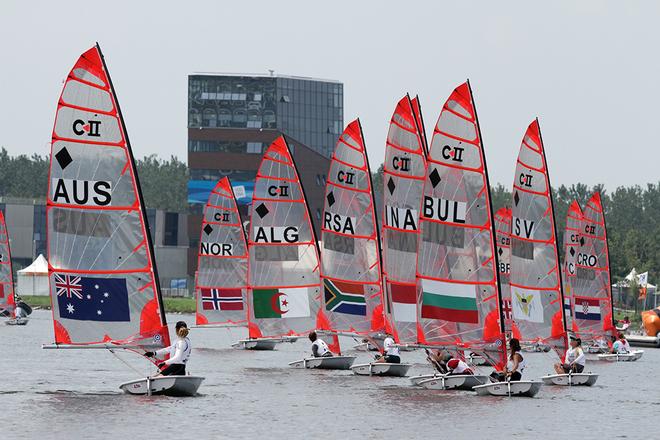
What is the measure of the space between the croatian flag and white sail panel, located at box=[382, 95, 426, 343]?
2213 cm

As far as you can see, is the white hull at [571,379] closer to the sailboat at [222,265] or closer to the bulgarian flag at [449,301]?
the bulgarian flag at [449,301]

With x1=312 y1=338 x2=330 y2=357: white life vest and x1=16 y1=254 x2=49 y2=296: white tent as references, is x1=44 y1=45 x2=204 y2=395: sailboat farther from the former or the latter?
x1=16 y1=254 x2=49 y2=296: white tent

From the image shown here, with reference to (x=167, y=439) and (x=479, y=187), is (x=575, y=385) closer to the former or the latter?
(x=479, y=187)

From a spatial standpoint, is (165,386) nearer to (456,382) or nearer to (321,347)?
(456,382)

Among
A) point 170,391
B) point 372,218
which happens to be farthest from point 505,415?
point 372,218

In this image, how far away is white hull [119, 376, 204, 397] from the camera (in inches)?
1505

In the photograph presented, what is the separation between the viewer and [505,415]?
37844 millimetres

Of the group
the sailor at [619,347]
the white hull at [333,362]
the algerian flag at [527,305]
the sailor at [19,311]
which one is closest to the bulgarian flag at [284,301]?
the white hull at [333,362]

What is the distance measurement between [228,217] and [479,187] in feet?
99.6

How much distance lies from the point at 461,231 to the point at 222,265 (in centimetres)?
2992

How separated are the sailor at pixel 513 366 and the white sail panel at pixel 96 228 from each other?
32.9 feet

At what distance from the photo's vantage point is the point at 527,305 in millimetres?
51406

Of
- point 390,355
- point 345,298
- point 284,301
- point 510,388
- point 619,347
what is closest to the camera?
point 510,388

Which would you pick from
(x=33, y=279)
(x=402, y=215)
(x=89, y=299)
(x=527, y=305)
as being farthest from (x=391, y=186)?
(x=33, y=279)
